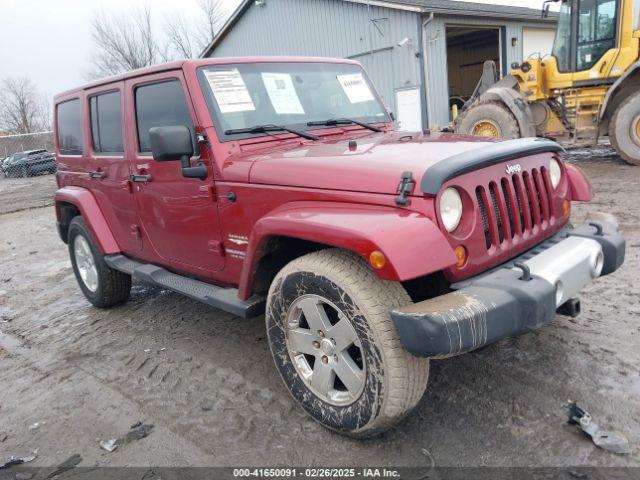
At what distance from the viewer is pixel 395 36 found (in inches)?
598

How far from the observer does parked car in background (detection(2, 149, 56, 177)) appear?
2427 cm

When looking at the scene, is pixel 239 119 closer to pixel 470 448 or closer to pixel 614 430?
pixel 470 448

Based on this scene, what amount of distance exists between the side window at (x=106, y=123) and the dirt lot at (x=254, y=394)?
4.95 feet

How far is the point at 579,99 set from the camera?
10.0 m

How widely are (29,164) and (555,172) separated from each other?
2631 centimetres

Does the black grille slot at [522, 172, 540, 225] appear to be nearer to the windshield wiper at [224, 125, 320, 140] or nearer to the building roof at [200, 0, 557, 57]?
the windshield wiper at [224, 125, 320, 140]

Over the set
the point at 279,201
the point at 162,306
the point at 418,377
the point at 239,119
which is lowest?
the point at 162,306

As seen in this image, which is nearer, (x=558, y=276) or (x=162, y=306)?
(x=558, y=276)

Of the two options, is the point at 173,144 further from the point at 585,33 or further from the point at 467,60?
the point at 467,60

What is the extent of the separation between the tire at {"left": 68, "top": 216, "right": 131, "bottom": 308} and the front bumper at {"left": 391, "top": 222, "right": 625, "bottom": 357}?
331 centimetres

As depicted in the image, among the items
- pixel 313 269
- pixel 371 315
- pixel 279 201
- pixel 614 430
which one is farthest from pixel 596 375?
pixel 279 201

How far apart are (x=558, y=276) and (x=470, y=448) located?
35.3 inches

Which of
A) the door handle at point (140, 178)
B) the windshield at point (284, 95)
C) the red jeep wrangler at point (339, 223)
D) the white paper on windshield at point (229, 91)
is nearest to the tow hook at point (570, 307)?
the red jeep wrangler at point (339, 223)

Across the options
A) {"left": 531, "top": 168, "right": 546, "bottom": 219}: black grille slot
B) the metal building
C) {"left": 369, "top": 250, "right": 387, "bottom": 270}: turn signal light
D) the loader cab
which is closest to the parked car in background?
the metal building
